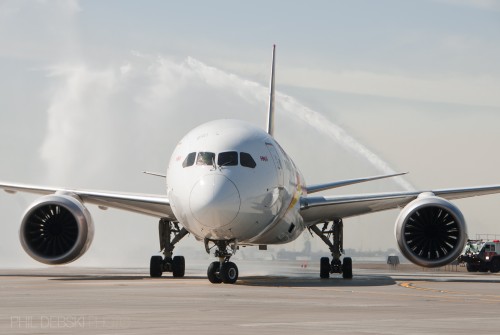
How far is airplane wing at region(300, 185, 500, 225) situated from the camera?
27688mm

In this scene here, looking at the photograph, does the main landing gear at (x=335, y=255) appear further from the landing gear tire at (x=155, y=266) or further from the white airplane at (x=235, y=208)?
the landing gear tire at (x=155, y=266)

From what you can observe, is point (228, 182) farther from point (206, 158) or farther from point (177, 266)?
point (177, 266)

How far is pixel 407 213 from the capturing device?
2573cm

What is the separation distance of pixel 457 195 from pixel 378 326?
58.7ft

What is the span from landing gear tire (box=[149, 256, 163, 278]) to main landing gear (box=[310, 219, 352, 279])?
4818 mm

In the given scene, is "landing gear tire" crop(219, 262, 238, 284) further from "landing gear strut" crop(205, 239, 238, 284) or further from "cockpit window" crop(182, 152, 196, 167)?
"cockpit window" crop(182, 152, 196, 167)

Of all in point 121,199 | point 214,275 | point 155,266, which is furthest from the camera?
point 155,266

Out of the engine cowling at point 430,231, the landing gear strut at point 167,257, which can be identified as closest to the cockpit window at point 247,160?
the engine cowling at point 430,231

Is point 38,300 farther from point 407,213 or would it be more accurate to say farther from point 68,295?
point 407,213

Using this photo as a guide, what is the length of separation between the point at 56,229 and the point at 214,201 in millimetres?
6352

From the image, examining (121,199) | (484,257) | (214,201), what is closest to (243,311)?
(214,201)

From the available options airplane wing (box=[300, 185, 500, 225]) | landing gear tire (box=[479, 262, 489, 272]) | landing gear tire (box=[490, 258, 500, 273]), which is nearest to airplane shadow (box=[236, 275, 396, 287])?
airplane wing (box=[300, 185, 500, 225])

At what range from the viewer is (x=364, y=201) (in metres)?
27.9

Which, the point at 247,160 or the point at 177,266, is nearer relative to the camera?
the point at 247,160
